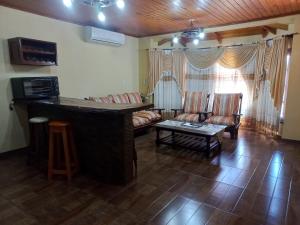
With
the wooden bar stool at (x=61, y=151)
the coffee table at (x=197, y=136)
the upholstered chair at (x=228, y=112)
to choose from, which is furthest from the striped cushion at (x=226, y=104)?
the wooden bar stool at (x=61, y=151)

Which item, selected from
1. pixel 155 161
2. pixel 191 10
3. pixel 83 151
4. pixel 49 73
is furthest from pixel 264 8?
pixel 49 73

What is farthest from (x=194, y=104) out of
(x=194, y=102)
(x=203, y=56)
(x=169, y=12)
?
(x=169, y=12)

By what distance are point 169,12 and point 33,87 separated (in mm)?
2709

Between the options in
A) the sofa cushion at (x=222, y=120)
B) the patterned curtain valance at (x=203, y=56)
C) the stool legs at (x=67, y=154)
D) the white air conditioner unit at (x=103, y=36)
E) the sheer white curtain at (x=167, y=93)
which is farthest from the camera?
the sheer white curtain at (x=167, y=93)

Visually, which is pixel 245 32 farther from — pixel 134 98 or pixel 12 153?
pixel 12 153

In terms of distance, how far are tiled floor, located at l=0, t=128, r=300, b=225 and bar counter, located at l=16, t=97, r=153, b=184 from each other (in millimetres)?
189

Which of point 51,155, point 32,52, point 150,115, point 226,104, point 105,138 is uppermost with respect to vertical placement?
point 32,52

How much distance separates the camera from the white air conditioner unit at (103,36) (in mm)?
4539

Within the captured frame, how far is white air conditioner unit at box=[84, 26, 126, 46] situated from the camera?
14.9ft

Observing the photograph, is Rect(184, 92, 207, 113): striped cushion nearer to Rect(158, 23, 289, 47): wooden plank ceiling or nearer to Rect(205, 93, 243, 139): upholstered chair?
Rect(205, 93, 243, 139): upholstered chair

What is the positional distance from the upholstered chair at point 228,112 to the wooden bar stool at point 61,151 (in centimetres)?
297

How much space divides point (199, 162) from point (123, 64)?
140 inches

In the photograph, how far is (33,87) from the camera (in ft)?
11.6

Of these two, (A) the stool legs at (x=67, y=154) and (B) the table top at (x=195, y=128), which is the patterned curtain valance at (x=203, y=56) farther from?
(A) the stool legs at (x=67, y=154)
